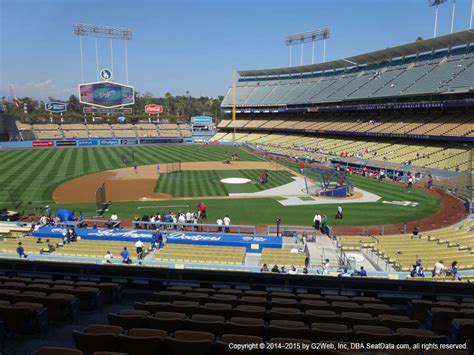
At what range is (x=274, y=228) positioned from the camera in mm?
23859

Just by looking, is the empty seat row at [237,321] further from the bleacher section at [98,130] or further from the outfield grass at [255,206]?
the bleacher section at [98,130]

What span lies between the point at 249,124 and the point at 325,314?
306 ft

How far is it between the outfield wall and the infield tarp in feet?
209

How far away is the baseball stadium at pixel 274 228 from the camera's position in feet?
17.6

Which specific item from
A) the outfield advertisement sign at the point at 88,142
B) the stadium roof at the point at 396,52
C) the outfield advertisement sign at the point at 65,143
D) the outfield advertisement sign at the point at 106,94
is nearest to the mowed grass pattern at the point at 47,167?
the outfield advertisement sign at the point at 65,143

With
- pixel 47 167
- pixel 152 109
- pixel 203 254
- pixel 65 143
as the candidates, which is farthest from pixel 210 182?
pixel 152 109

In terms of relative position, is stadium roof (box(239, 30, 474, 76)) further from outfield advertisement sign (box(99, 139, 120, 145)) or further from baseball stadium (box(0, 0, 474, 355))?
outfield advertisement sign (box(99, 139, 120, 145))

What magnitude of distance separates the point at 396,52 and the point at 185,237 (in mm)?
63902

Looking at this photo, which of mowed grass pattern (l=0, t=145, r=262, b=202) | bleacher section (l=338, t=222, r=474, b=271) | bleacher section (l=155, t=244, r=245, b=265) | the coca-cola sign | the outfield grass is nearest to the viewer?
bleacher section (l=155, t=244, r=245, b=265)

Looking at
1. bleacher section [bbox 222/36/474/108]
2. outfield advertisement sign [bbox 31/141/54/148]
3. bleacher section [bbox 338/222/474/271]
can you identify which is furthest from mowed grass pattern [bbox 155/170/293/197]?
outfield advertisement sign [bbox 31/141/54/148]

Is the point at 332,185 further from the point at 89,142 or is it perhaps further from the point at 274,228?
the point at 89,142

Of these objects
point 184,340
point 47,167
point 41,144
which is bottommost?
point 47,167

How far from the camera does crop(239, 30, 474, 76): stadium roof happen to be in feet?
178

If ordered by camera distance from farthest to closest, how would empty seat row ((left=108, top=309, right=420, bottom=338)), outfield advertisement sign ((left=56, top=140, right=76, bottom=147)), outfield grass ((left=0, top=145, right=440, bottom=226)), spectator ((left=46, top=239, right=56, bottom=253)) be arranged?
outfield advertisement sign ((left=56, top=140, right=76, bottom=147))
outfield grass ((left=0, top=145, right=440, bottom=226))
spectator ((left=46, top=239, right=56, bottom=253))
empty seat row ((left=108, top=309, right=420, bottom=338))
